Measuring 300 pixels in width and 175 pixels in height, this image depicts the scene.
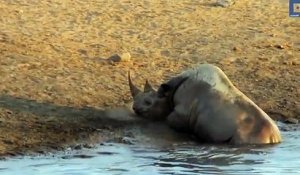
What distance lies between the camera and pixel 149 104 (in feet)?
41.1

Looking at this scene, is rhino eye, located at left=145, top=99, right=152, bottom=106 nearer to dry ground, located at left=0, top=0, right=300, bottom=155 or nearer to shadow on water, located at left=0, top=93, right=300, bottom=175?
shadow on water, located at left=0, top=93, right=300, bottom=175

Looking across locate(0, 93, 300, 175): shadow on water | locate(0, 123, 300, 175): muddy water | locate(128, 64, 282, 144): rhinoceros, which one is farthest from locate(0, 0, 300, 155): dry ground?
locate(128, 64, 282, 144): rhinoceros

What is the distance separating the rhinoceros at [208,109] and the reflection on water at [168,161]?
165 mm

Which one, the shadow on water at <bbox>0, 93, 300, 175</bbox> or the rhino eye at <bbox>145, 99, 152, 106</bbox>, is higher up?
the rhino eye at <bbox>145, 99, 152, 106</bbox>

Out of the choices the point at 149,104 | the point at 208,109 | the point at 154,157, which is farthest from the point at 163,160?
the point at 149,104

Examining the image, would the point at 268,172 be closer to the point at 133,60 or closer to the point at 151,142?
the point at 151,142

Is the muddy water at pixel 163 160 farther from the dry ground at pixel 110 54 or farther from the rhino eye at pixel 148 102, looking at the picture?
the rhino eye at pixel 148 102

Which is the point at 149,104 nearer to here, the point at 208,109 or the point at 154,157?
the point at 208,109

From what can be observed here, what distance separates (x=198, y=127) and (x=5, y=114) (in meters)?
2.18

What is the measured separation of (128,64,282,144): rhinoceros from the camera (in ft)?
37.4

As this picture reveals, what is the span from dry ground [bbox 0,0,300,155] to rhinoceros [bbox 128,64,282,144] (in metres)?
0.58

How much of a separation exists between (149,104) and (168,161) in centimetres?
198

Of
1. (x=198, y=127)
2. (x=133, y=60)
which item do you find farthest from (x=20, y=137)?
(x=133, y=60)

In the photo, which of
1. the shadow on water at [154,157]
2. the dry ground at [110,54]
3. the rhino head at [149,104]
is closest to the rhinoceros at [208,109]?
the rhino head at [149,104]
